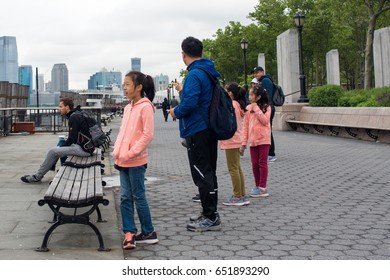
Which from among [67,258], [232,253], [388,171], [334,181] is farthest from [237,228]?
[388,171]

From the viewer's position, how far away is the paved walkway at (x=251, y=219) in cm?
468

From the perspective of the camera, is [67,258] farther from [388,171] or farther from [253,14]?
[253,14]

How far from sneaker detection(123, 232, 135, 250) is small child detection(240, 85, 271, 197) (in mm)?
2842

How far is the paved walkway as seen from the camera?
15.3 feet

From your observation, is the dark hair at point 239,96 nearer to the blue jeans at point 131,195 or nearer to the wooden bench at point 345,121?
the blue jeans at point 131,195

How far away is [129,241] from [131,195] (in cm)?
45

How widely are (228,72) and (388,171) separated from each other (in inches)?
2195

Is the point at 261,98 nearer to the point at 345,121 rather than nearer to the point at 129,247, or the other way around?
the point at 129,247

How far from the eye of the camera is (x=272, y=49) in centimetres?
5634

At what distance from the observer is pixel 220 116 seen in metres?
5.30

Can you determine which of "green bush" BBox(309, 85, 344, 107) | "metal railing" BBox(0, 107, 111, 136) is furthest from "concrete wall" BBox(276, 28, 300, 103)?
"metal railing" BBox(0, 107, 111, 136)

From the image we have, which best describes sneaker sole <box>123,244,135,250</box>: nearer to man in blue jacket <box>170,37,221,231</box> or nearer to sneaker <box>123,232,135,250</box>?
sneaker <box>123,232,135,250</box>

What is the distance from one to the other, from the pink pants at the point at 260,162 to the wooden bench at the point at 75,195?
230 centimetres

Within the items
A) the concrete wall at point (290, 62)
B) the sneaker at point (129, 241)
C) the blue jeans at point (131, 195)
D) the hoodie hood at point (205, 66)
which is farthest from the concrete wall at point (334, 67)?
the sneaker at point (129, 241)
